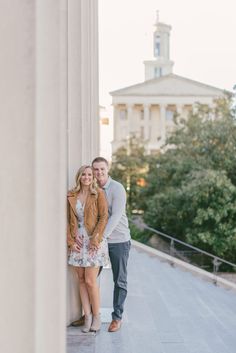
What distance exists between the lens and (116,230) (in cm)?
552

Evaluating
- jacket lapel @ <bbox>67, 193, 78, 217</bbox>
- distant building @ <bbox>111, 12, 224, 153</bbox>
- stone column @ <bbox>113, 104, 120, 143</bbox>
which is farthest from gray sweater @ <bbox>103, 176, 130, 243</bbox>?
stone column @ <bbox>113, 104, 120, 143</bbox>

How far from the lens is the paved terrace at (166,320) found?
5.36 m

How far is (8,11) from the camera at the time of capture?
1.64 metres

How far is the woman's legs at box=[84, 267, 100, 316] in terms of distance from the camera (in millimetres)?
5219

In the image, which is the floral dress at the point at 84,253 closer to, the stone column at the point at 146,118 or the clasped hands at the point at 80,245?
the clasped hands at the point at 80,245

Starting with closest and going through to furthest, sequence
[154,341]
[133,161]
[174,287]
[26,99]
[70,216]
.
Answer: [26,99] < [70,216] < [154,341] < [174,287] < [133,161]

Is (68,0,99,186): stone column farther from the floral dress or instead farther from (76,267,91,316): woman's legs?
(76,267,91,316): woman's legs

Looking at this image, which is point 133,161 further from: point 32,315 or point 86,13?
point 32,315

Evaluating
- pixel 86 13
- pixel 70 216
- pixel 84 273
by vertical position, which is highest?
pixel 86 13

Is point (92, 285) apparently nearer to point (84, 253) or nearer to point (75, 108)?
point (84, 253)

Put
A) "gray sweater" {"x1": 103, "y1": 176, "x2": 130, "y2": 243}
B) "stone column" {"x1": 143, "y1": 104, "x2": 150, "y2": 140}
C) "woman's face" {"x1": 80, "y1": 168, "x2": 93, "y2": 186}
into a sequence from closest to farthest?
1. "woman's face" {"x1": 80, "y1": 168, "x2": 93, "y2": 186}
2. "gray sweater" {"x1": 103, "y1": 176, "x2": 130, "y2": 243}
3. "stone column" {"x1": 143, "y1": 104, "x2": 150, "y2": 140}

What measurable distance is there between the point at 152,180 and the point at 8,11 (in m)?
24.6

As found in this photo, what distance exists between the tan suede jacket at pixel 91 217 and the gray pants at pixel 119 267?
0.47 meters

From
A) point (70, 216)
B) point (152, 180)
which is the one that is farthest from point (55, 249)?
point (152, 180)
